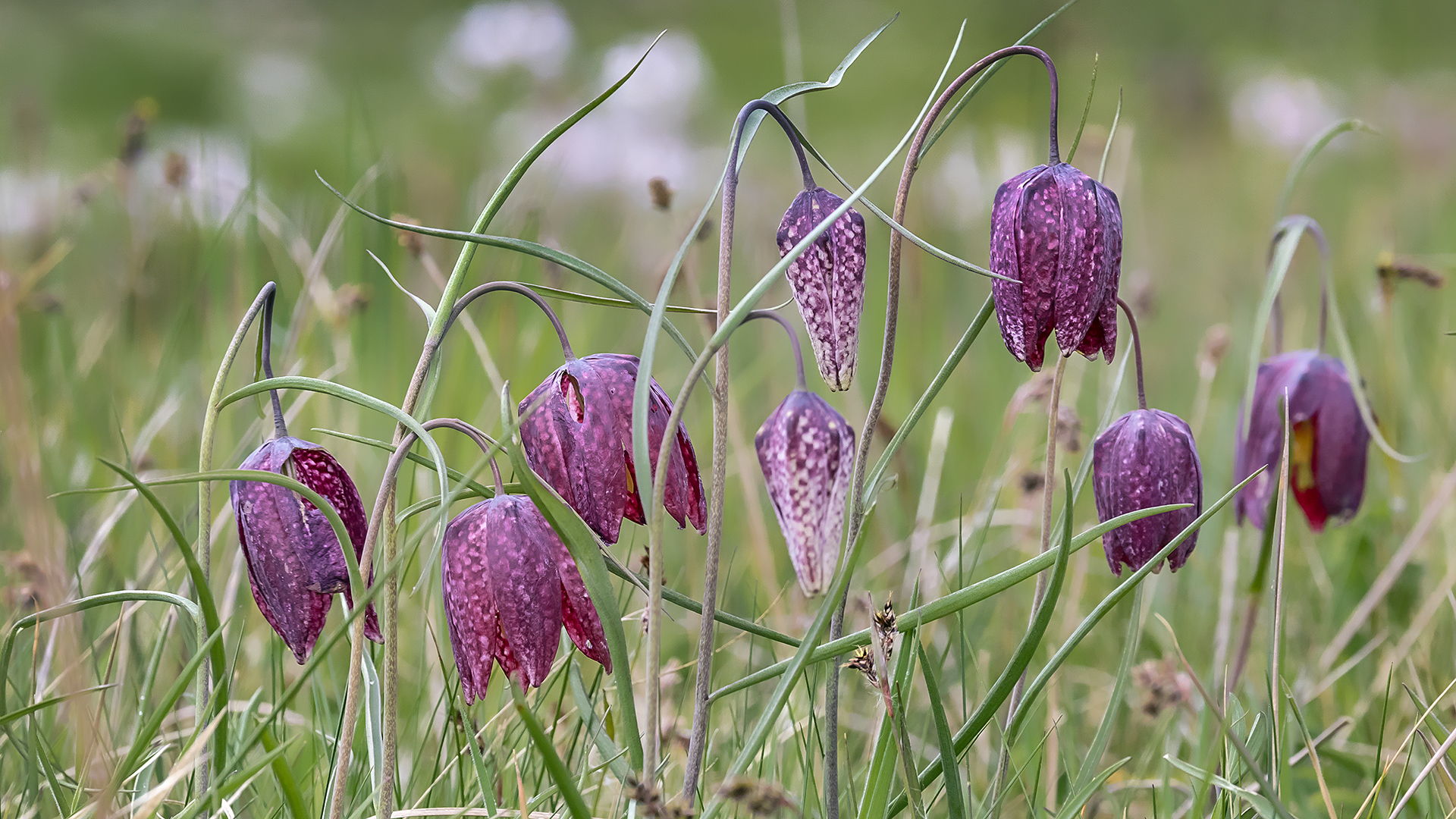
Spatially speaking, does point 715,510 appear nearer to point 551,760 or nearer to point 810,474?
point 810,474

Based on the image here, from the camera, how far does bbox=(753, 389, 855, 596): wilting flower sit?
0.70 m

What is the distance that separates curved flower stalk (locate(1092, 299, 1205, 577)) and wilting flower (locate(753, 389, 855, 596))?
26 centimetres

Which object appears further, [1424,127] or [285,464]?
[1424,127]

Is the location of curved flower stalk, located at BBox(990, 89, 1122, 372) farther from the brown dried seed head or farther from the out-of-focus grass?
the out-of-focus grass

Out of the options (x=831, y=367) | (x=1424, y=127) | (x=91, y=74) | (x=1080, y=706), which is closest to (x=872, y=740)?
(x=1080, y=706)

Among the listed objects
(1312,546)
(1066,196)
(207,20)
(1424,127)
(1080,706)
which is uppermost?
(207,20)

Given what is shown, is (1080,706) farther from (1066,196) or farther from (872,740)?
(1066,196)

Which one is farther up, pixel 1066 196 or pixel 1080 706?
pixel 1066 196

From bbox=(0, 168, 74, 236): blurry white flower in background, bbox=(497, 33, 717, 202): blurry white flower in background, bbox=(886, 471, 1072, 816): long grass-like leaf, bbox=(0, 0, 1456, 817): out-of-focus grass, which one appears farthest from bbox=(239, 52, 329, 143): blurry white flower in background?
bbox=(886, 471, 1072, 816): long grass-like leaf

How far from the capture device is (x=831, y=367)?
0.77 metres

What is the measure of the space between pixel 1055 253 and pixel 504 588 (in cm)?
40

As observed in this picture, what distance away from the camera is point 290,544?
729 millimetres

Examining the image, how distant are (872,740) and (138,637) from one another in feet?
2.75

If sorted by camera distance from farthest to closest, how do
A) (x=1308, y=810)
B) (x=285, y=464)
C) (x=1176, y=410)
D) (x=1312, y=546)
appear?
1. (x=1176, y=410)
2. (x=1312, y=546)
3. (x=1308, y=810)
4. (x=285, y=464)
